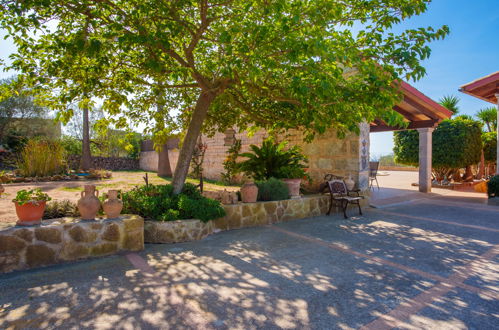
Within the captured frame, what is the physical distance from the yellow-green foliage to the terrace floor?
9835 mm

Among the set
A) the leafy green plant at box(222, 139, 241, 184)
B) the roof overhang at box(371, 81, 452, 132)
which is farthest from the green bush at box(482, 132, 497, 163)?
the leafy green plant at box(222, 139, 241, 184)

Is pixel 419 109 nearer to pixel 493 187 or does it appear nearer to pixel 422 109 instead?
pixel 422 109

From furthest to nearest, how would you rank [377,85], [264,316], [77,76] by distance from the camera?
[77,76], [377,85], [264,316]

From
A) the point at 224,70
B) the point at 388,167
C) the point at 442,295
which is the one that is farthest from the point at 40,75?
the point at 388,167

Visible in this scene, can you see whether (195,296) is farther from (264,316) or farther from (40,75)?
(40,75)

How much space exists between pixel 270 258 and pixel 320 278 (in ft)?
2.76

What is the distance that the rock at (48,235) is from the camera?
3.56m

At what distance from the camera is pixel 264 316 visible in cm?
247

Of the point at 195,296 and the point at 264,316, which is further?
the point at 195,296

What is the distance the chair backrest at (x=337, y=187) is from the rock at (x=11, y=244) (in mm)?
5885

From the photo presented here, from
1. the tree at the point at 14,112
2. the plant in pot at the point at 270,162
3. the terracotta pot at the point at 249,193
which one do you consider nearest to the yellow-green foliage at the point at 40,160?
the plant in pot at the point at 270,162

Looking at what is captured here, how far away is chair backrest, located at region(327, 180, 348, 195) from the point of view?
23.6 ft

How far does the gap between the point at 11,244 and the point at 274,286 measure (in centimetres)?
304

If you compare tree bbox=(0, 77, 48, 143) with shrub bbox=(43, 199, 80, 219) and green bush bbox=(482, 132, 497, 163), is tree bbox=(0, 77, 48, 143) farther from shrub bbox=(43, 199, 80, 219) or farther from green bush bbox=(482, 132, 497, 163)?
green bush bbox=(482, 132, 497, 163)
